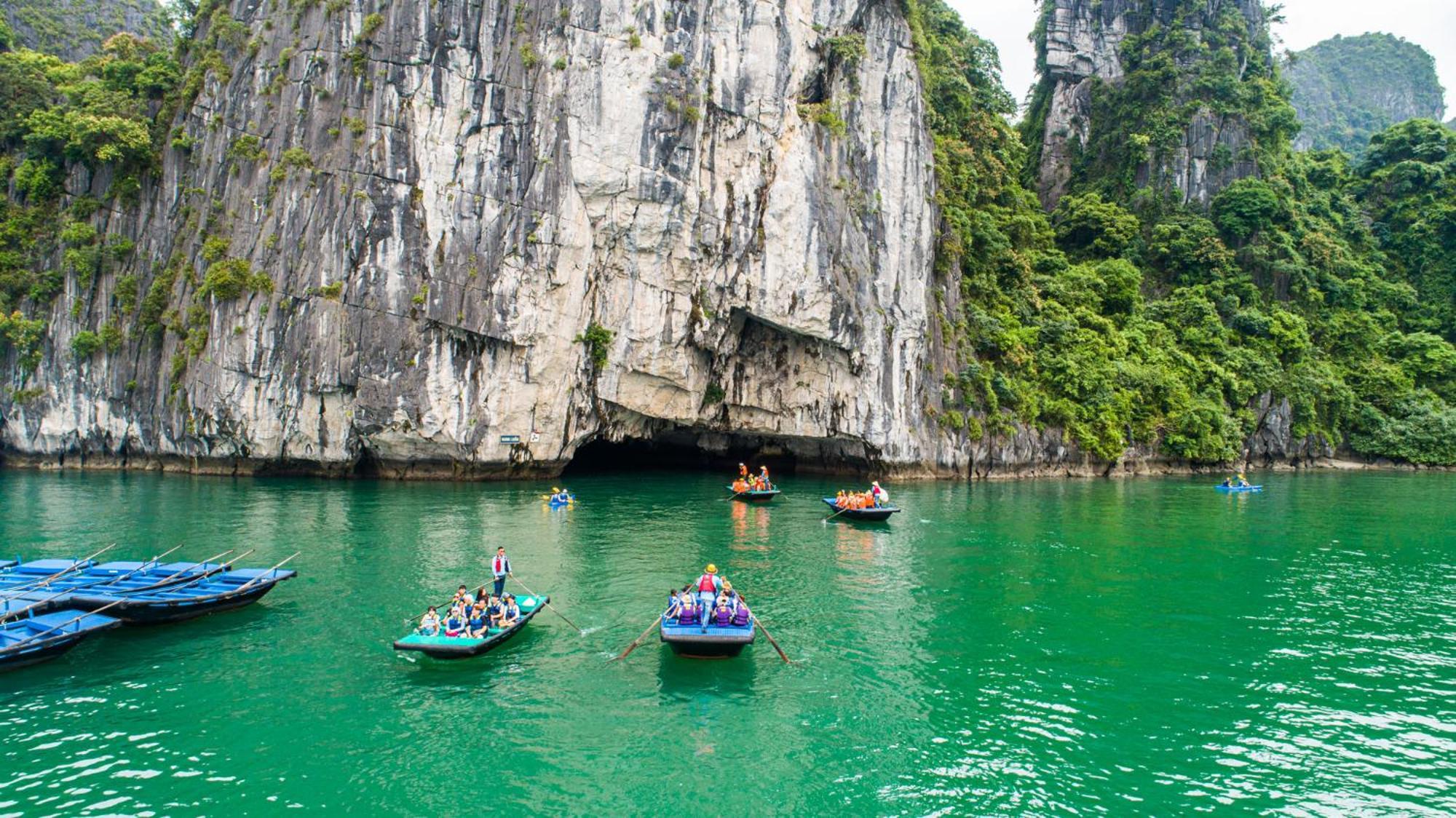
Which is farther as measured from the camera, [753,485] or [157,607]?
[753,485]

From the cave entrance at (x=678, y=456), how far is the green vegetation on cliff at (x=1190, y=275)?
1000 cm

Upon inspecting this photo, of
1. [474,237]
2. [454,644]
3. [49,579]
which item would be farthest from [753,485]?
[49,579]

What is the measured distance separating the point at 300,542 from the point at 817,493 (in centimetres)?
2171

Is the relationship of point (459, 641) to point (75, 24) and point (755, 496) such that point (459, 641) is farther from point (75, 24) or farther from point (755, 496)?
point (75, 24)

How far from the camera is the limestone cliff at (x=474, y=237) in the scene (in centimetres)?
3403

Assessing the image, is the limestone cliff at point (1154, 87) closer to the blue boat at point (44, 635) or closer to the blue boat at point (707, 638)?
the blue boat at point (707, 638)

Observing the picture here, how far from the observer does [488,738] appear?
1093 centimetres

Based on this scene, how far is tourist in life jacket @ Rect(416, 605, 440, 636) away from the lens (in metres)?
13.6

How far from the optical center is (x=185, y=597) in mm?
15516

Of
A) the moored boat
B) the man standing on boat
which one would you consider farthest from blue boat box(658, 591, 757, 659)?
the moored boat

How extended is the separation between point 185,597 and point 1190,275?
58098mm

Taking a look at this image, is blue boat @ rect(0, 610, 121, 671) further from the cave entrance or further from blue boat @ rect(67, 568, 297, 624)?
the cave entrance

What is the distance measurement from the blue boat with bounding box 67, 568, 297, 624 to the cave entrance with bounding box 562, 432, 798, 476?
2558 centimetres

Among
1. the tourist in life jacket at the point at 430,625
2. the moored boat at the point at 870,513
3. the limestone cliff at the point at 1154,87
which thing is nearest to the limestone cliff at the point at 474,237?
the moored boat at the point at 870,513
